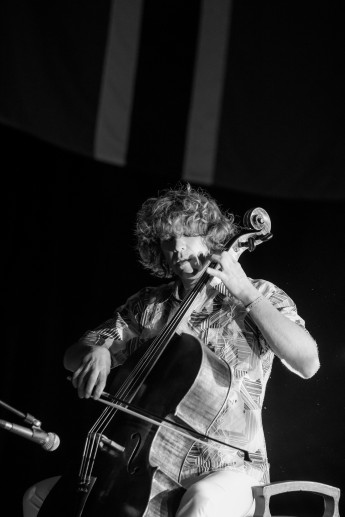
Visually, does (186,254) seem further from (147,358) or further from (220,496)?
(220,496)

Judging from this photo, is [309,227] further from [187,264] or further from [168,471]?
[168,471]

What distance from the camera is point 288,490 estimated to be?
1998 millimetres

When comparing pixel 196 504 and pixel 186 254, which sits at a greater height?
pixel 186 254

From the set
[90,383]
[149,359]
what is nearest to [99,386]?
[90,383]

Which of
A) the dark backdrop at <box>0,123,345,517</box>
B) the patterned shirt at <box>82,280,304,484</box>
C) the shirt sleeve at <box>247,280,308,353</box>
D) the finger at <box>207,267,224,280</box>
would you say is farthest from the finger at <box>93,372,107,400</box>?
the dark backdrop at <box>0,123,345,517</box>

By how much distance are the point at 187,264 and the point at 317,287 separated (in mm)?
938

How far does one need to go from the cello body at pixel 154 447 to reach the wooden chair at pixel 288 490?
0.28 meters

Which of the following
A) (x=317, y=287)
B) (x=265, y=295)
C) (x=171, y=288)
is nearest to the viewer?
(x=265, y=295)

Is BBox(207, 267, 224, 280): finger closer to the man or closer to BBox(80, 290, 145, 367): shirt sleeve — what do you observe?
the man

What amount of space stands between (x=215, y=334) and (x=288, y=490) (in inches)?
22.2

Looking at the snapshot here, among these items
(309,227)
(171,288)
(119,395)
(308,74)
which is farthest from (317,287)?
(119,395)

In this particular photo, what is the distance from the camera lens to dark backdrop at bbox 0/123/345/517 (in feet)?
9.65

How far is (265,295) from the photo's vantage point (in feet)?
7.25

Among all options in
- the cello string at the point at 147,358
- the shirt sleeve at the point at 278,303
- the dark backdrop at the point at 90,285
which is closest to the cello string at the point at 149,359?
the cello string at the point at 147,358
